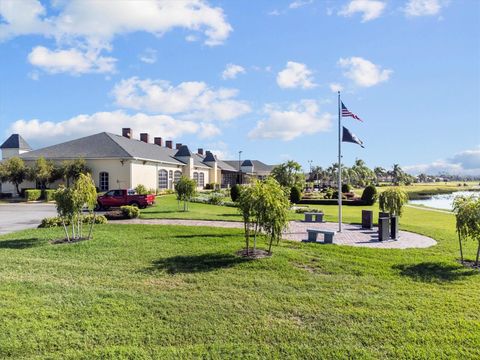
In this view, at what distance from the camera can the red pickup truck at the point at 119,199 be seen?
24562mm

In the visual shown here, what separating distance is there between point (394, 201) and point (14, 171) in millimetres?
34448

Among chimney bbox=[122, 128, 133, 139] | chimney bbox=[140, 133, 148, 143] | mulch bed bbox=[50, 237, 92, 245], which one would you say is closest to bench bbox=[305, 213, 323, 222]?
mulch bed bbox=[50, 237, 92, 245]

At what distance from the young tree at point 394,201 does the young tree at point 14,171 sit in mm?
33429

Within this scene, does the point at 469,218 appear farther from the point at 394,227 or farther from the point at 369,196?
the point at 369,196

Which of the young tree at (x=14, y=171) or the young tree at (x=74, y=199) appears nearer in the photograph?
the young tree at (x=74, y=199)

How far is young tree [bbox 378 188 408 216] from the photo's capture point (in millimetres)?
15305

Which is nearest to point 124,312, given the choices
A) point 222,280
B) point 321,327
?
point 222,280

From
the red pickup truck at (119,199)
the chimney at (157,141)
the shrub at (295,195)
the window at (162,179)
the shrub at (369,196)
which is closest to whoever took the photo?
the red pickup truck at (119,199)

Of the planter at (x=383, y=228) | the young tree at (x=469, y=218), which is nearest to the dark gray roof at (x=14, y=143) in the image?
the planter at (x=383, y=228)

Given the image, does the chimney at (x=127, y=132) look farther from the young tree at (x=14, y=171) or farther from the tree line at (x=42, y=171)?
the young tree at (x=14, y=171)

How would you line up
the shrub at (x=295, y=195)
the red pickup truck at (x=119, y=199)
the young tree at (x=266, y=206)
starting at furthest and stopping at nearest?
the shrub at (x=295, y=195), the red pickup truck at (x=119, y=199), the young tree at (x=266, y=206)

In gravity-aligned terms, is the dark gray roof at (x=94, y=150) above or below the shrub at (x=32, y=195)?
above

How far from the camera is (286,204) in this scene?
10328 millimetres

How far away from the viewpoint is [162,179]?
43406 millimetres
